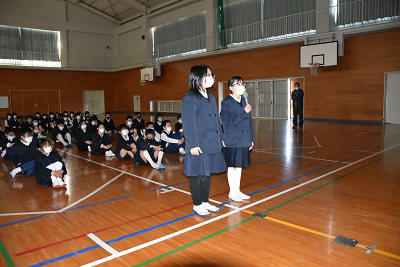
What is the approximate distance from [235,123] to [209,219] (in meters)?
1.34

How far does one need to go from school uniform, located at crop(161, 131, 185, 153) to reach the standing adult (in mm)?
4663

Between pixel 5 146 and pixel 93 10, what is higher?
pixel 93 10

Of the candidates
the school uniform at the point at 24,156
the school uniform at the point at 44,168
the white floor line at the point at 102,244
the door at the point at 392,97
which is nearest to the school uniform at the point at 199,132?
the white floor line at the point at 102,244

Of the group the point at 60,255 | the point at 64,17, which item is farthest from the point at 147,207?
the point at 64,17

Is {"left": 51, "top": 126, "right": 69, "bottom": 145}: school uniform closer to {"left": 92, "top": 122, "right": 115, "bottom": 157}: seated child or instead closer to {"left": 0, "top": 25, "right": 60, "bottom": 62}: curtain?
{"left": 92, "top": 122, "right": 115, "bottom": 157}: seated child

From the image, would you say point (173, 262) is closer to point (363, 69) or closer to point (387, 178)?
point (387, 178)

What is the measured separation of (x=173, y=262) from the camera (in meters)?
2.80

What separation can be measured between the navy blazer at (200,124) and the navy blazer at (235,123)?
460mm

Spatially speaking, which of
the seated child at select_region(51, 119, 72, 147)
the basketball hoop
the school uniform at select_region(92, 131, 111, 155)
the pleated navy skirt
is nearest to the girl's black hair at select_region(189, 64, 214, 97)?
the pleated navy skirt

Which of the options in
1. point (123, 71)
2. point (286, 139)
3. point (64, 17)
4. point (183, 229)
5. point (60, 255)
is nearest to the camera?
point (60, 255)

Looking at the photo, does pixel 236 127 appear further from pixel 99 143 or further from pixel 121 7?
pixel 121 7

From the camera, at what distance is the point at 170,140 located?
8555mm

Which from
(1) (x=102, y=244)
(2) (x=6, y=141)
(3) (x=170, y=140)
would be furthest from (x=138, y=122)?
(1) (x=102, y=244)

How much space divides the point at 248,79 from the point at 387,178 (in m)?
15.6
